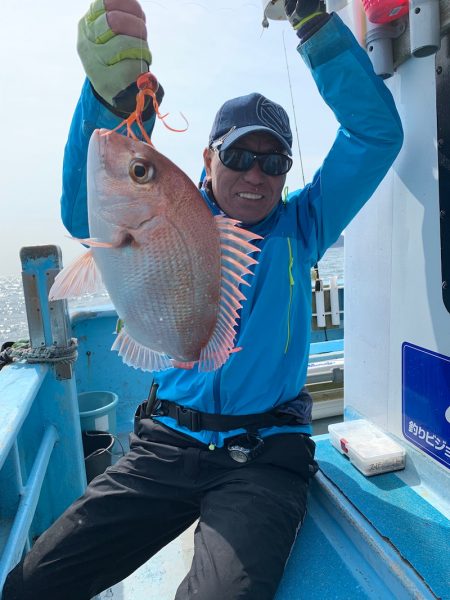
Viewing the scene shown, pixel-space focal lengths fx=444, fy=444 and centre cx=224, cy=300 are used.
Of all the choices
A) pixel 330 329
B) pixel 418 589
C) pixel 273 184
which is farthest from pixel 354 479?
pixel 330 329

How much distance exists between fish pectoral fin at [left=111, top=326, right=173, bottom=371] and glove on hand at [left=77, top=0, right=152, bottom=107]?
83cm

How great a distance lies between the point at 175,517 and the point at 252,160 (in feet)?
5.19

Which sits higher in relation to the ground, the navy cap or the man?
the navy cap

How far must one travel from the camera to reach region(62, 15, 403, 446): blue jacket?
1.76 m

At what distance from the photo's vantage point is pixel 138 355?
1387mm

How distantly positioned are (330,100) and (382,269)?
0.89m

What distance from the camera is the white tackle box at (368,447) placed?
85.8 inches

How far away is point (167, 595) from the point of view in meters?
2.16

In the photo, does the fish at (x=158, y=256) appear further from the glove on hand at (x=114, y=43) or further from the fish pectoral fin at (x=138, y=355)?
the glove on hand at (x=114, y=43)

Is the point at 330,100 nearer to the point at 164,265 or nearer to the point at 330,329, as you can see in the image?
the point at 164,265

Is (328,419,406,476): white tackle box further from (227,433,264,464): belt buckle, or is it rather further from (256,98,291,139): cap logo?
(256,98,291,139): cap logo

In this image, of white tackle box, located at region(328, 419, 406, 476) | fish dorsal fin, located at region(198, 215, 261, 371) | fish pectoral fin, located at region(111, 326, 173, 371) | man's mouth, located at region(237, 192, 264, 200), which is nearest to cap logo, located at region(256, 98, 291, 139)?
man's mouth, located at region(237, 192, 264, 200)

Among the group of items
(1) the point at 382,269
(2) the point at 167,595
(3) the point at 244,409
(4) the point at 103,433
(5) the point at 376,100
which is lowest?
(2) the point at 167,595

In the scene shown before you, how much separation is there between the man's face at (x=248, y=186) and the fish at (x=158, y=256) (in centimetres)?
75
